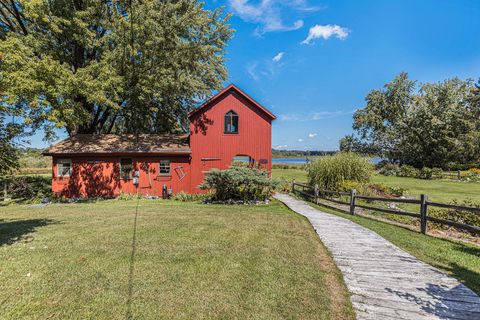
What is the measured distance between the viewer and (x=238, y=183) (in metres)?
12.1

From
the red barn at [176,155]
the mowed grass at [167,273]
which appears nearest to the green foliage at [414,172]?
the red barn at [176,155]

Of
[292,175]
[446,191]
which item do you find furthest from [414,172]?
[292,175]

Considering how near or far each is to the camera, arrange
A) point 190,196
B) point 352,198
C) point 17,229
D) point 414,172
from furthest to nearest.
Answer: point 414,172, point 190,196, point 352,198, point 17,229

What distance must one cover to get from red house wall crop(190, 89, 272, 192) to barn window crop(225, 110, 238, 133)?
222mm

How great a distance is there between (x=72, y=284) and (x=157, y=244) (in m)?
2.01

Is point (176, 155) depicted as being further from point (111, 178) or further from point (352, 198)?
point (352, 198)

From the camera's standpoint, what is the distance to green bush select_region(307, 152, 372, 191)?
1353 centimetres

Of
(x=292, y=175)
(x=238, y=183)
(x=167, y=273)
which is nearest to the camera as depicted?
(x=167, y=273)

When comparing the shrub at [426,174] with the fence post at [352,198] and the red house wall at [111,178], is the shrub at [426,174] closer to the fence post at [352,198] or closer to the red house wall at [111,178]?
the fence post at [352,198]

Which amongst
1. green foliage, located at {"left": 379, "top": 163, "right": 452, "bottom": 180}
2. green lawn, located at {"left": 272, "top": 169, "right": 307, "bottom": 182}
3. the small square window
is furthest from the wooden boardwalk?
green foliage, located at {"left": 379, "top": 163, "right": 452, "bottom": 180}

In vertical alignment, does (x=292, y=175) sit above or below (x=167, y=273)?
above

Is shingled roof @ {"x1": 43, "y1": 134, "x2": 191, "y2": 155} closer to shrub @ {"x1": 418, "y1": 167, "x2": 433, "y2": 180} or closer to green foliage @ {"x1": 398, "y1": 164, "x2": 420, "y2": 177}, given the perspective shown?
shrub @ {"x1": 418, "y1": 167, "x2": 433, "y2": 180}

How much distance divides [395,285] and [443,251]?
2.65 m

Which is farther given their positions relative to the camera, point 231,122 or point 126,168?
point 231,122
